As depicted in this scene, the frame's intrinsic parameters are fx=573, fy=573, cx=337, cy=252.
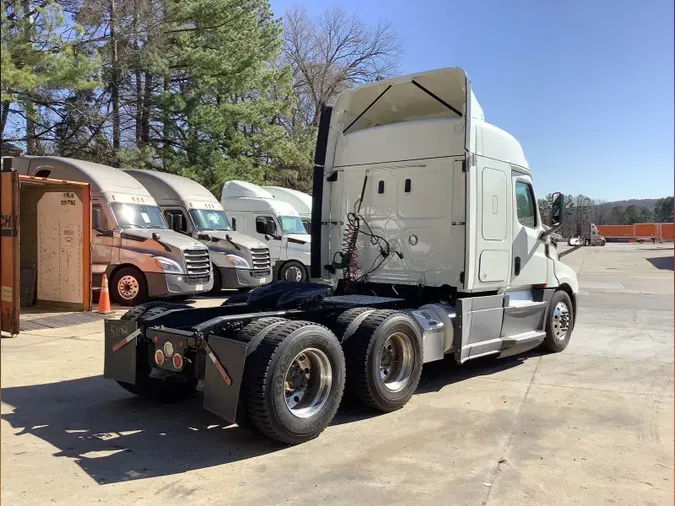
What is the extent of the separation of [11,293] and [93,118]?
11980 millimetres

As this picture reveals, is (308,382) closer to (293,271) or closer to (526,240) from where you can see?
(526,240)

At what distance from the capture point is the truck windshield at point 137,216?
42.6 ft

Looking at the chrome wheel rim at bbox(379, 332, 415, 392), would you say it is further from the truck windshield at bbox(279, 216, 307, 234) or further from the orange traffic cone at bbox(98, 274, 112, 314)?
the truck windshield at bbox(279, 216, 307, 234)

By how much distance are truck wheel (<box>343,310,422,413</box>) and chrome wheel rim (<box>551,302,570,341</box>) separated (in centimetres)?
329

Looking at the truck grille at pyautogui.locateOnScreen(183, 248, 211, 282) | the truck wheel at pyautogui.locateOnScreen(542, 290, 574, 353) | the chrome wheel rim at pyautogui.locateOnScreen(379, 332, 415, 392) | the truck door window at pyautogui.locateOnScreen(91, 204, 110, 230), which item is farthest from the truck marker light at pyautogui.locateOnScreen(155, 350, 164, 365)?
the truck door window at pyautogui.locateOnScreen(91, 204, 110, 230)

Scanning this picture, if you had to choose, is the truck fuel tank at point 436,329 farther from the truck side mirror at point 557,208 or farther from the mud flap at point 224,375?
the truck side mirror at point 557,208

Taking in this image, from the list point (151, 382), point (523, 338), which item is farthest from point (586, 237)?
point (151, 382)

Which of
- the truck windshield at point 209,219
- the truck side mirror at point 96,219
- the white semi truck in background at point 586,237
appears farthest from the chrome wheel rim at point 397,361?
the truck windshield at point 209,219

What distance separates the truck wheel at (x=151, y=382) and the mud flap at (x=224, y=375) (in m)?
0.74

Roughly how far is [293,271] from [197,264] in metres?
4.93

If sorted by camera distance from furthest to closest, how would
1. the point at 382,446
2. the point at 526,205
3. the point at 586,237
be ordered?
the point at 586,237 → the point at 526,205 → the point at 382,446

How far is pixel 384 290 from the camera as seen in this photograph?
7.55 m

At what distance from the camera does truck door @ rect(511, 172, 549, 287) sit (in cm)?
736

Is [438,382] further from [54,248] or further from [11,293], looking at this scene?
[54,248]
